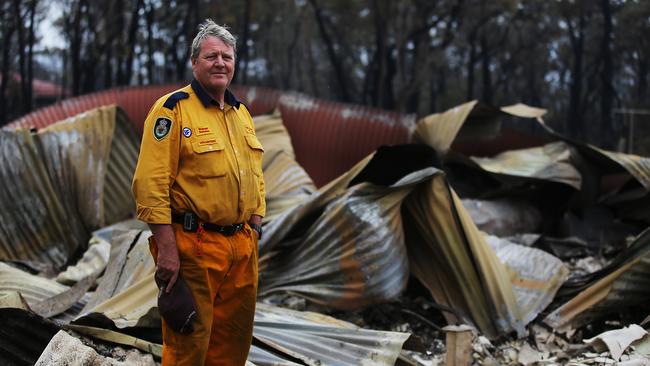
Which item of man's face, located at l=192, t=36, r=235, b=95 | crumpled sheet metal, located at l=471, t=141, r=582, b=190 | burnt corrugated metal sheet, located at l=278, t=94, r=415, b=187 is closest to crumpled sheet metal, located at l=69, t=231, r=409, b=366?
man's face, located at l=192, t=36, r=235, b=95

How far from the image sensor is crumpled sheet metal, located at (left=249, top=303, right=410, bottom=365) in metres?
3.29

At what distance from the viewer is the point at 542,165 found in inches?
261

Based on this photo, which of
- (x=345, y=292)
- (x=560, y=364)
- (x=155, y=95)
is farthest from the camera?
(x=155, y=95)

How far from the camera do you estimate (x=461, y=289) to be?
4.38 meters

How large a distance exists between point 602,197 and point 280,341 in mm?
4723

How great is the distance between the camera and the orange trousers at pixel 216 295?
2375mm

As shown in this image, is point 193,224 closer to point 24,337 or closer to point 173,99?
point 173,99

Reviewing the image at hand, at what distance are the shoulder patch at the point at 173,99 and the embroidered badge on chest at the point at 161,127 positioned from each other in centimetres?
5

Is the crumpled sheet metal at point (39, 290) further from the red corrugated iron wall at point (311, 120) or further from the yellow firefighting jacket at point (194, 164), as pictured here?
the red corrugated iron wall at point (311, 120)

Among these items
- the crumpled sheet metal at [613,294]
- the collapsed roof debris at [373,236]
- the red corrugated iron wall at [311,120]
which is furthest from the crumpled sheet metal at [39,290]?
the red corrugated iron wall at [311,120]

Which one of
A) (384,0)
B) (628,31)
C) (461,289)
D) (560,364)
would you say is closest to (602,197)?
(461,289)

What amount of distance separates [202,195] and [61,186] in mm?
3951

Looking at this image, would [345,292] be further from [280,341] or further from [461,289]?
[280,341]

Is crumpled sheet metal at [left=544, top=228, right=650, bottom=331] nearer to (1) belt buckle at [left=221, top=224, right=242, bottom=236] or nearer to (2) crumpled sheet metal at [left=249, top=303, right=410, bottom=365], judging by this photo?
(2) crumpled sheet metal at [left=249, top=303, right=410, bottom=365]
